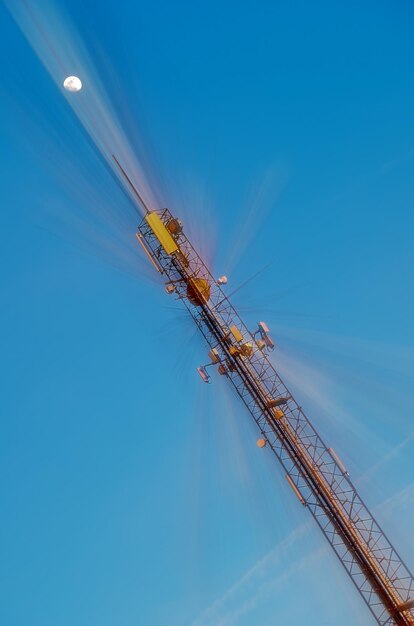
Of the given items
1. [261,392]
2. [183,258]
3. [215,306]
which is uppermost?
[183,258]

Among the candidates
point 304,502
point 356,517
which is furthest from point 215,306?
point 356,517

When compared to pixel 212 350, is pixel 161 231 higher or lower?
higher

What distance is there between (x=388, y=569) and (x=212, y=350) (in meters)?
18.2

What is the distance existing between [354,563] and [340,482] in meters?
5.06

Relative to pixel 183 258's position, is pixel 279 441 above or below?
below

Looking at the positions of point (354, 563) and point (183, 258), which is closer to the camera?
point (354, 563)

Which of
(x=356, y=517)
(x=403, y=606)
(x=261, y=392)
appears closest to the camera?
(x=403, y=606)

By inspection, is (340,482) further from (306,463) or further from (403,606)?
(403,606)

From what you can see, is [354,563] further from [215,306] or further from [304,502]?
[215,306]

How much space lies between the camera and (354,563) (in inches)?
1233

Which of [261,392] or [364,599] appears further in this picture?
[261,392]

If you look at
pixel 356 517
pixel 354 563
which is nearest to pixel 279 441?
pixel 356 517

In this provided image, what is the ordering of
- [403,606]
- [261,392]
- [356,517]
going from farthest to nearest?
[261,392]
[356,517]
[403,606]

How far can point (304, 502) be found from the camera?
105 ft
